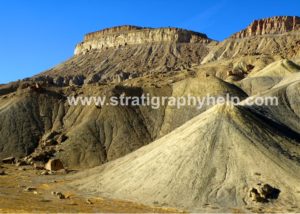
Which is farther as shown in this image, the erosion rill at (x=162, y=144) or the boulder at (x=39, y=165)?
the boulder at (x=39, y=165)

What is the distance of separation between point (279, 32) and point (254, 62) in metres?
55.6

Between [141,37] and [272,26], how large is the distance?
48.8 m

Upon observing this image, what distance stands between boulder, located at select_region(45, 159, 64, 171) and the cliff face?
11501 centimetres

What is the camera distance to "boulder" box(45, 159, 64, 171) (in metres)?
66.4

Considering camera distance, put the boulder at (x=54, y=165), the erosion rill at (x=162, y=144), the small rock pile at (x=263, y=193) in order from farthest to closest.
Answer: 1. the boulder at (x=54, y=165)
2. the erosion rill at (x=162, y=144)
3. the small rock pile at (x=263, y=193)

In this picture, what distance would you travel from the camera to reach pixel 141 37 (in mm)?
183500

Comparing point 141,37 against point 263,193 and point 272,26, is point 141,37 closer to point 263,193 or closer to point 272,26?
point 272,26

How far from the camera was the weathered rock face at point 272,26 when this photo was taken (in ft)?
543

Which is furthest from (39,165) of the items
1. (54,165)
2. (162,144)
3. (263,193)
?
(263,193)

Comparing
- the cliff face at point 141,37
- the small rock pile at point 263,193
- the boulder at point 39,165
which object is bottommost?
the small rock pile at point 263,193

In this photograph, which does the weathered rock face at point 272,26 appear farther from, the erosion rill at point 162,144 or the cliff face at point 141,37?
the erosion rill at point 162,144

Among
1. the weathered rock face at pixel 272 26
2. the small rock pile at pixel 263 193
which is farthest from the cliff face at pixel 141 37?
the small rock pile at pixel 263 193

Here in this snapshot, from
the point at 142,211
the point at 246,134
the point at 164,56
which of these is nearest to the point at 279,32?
the point at 164,56

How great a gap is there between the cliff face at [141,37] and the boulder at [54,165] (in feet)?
377
